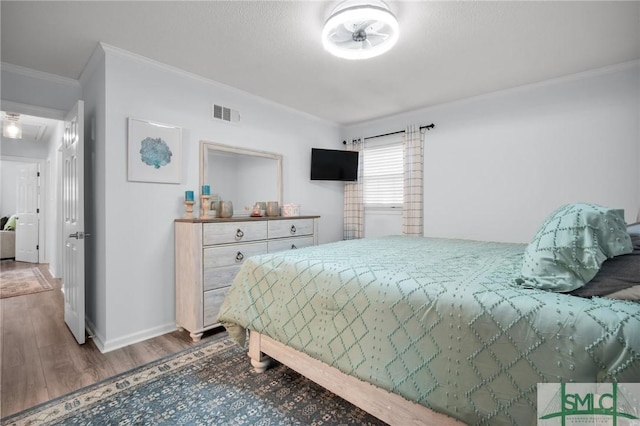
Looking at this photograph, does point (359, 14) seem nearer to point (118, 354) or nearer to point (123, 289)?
point (123, 289)

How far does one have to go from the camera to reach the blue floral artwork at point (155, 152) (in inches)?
101

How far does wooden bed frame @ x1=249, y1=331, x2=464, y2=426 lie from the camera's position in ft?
3.87

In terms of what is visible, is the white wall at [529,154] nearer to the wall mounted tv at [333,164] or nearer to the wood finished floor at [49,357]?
the wall mounted tv at [333,164]

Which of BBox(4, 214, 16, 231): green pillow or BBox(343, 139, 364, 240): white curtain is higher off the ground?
BBox(343, 139, 364, 240): white curtain

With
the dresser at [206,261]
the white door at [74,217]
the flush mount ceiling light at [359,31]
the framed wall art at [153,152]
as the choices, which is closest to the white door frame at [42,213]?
the white door at [74,217]

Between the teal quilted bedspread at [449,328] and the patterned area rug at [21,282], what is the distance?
162 inches

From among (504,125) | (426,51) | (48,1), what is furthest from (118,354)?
(504,125)

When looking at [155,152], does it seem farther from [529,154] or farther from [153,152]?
[529,154]

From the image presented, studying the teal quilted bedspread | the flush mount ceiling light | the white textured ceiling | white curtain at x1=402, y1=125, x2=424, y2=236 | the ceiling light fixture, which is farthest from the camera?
white curtain at x1=402, y1=125, x2=424, y2=236

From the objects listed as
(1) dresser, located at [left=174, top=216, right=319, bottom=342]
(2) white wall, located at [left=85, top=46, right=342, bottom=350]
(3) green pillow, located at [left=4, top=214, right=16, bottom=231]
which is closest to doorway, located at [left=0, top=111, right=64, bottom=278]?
(3) green pillow, located at [left=4, top=214, right=16, bottom=231]

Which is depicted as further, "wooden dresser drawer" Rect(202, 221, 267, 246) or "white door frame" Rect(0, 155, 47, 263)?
"white door frame" Rect(0, 155, 47, 263)

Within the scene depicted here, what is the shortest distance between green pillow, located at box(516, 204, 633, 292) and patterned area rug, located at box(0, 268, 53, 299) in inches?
216

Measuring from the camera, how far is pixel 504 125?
3334 mm

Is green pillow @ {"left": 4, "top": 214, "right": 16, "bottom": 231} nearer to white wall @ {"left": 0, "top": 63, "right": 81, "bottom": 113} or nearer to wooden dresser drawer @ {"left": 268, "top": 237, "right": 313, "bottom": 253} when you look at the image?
white wall @ {"left": 0, "top": 63, "right": 81, "bottom": 113}
